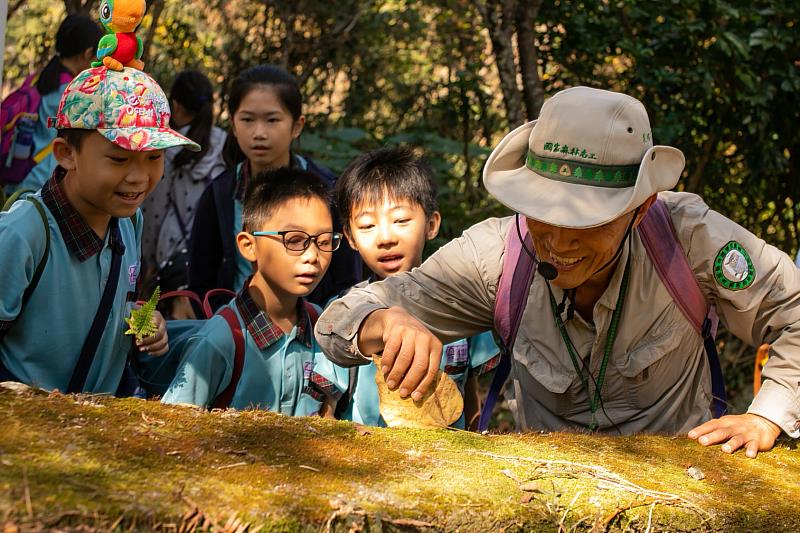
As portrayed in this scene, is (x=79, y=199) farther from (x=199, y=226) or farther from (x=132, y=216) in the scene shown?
(x=199, y=226)

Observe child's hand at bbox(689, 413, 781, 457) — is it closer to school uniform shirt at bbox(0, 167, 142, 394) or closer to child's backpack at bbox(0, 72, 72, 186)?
school uniform shirt at bbox(0, 167, 142, 394)

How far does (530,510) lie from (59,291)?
1.96 metres

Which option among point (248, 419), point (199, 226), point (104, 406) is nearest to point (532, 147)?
point (248, 419)

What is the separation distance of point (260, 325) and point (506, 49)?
371cm

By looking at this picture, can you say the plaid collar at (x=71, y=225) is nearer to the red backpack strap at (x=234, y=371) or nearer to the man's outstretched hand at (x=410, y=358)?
the red backpack strap at (x=234, y=371)

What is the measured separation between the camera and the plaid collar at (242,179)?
5059 millimetres

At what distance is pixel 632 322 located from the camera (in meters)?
3.15

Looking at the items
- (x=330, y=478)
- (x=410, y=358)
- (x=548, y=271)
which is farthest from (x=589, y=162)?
(x=330, y=478)

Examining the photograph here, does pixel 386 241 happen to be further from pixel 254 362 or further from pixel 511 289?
pixel 511 289

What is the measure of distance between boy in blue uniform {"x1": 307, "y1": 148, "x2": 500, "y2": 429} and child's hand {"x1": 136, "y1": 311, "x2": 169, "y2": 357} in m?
0.65

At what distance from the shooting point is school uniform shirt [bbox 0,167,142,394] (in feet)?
10.4

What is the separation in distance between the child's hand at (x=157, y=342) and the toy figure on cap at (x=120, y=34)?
3.09ft

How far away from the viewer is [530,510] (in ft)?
6.91

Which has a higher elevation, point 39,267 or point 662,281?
point 662,281
